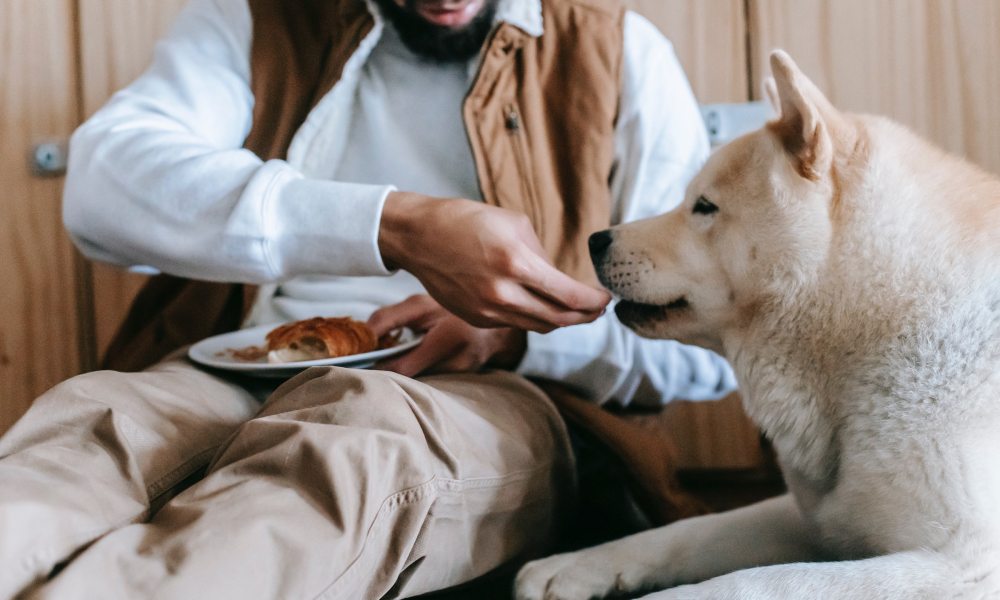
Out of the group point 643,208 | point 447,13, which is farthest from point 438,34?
point 643,208

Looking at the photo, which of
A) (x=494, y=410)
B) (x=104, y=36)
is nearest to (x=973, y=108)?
(x=494, y=410)

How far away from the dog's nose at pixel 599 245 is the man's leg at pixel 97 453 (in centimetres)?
44

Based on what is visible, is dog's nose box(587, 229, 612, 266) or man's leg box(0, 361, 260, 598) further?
dog's nose box(587, 229, 612, 266)

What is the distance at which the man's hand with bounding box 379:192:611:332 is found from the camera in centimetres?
97

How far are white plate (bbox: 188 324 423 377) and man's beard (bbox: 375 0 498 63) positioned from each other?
44 cm

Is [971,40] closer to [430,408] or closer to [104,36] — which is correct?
[430,408]

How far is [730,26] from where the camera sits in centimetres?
167

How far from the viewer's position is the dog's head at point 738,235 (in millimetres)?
877

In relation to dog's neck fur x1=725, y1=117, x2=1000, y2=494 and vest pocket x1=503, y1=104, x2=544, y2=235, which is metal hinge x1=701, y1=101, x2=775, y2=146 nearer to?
vest pocket x1=503, y1=104, x2=544, y2=235

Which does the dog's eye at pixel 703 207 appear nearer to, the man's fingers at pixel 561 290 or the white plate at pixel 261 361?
the man's fingers at pixel 561 290

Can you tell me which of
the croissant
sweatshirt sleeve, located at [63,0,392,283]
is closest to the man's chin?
sweatshirt sleeve, located at [63,0,392,283]

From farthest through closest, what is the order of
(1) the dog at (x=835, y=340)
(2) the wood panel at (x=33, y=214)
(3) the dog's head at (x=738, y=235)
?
(2) the wood panel at (x=33, y=214) < (3) the dog's head at (x=738, y=235) < (1) the dog at (x=835, y=340)

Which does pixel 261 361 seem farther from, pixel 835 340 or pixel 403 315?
pixel 835 340

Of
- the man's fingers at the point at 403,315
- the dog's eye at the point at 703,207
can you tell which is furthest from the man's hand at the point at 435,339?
the dog's eye at the point at 703,207
